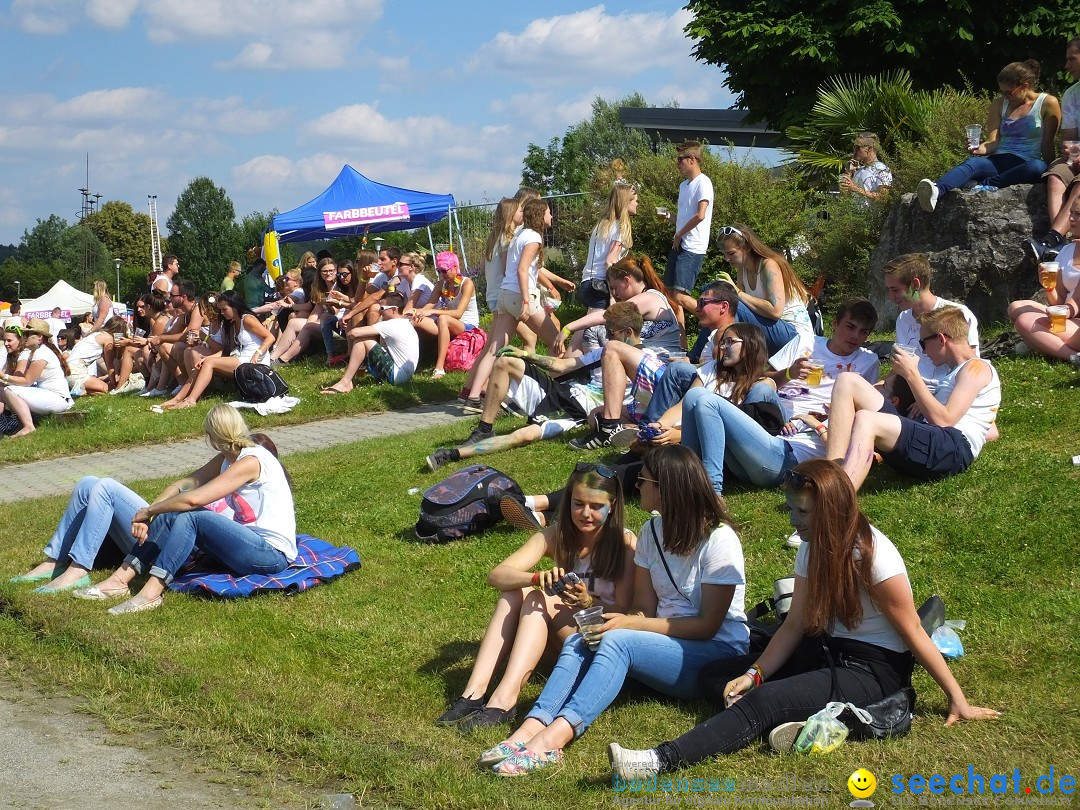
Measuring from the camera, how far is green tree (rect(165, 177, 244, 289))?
7225 centimetres

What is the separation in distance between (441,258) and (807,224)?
509cm

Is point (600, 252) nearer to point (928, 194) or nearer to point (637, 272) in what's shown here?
point (637, 272)

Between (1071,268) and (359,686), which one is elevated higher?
(1071,268)

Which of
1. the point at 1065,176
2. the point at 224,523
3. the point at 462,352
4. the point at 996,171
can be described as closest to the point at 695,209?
the point at 996,171

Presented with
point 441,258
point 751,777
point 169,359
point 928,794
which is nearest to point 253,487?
point 751,777

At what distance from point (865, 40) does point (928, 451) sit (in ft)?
50.4

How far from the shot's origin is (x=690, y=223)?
11.4 meters

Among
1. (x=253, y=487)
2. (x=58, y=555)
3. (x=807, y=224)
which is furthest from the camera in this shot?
(x=807, y=224)

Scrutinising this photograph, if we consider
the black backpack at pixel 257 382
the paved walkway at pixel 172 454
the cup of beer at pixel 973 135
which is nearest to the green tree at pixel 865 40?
the cup of beer at pixel 973 135

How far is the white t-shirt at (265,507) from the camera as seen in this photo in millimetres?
6660

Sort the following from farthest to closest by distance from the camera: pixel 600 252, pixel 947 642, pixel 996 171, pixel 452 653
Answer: pixel 600 252 < pixel 996 171 < pixel 452 653 < pixel 947 642

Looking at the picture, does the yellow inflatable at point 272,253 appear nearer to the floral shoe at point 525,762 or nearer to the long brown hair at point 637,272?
the long brown hair at point 637,272

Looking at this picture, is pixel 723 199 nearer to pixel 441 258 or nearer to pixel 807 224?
pixel 807 224

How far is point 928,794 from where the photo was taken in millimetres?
3729
